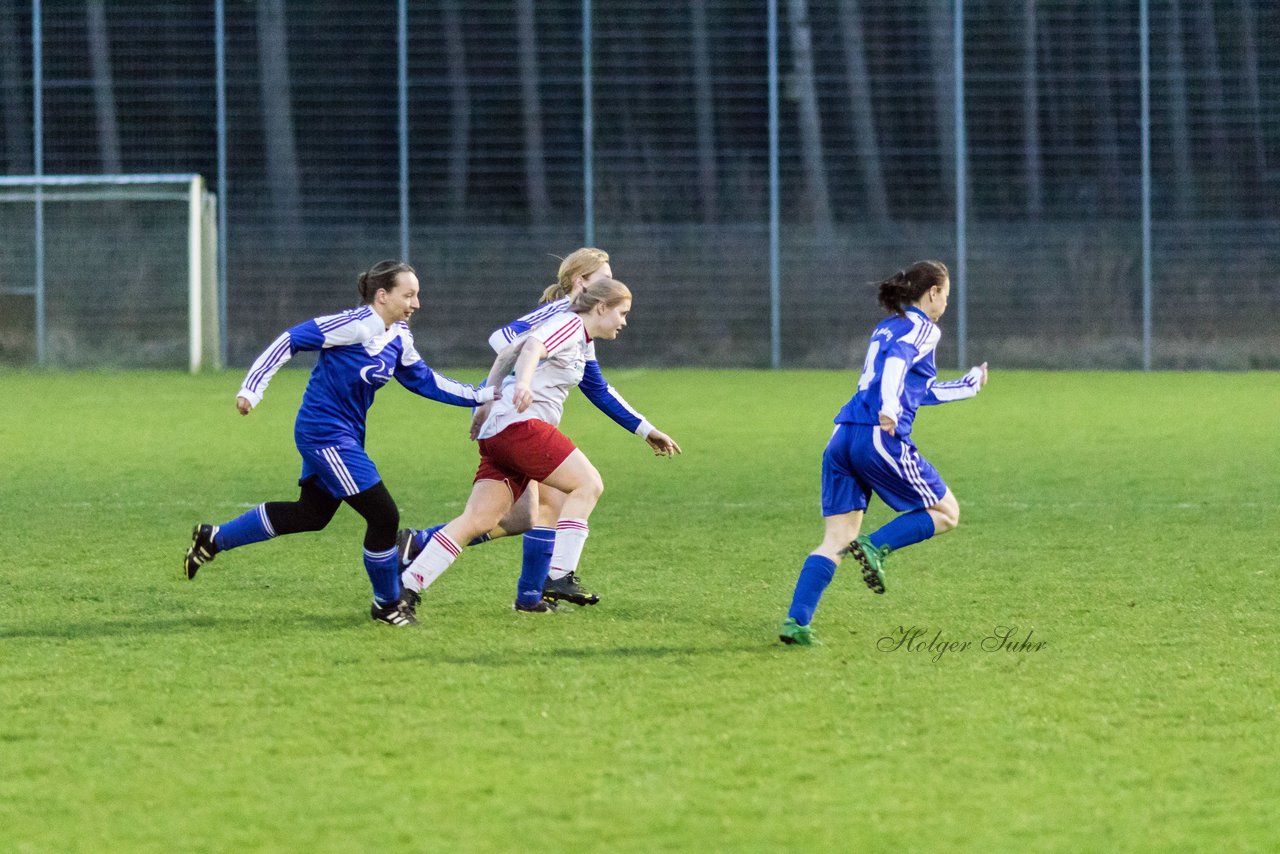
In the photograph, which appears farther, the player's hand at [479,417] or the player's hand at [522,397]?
the player's hand at [479,417]

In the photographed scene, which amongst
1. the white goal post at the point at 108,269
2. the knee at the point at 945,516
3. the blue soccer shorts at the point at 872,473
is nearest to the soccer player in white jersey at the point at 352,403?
the blue soccer shorts at the point at 872,473

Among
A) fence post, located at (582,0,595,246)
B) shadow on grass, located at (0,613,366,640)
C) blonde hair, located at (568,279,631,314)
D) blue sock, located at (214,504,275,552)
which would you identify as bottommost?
shadow on grass, located at (0,613,366,640)

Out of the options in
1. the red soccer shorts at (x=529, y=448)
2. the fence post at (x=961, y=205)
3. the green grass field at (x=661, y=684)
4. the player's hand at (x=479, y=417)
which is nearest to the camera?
the green grass field at (x=661, y=684)

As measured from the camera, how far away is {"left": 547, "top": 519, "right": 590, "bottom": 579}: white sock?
19.9 ft

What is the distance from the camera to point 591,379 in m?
6.35

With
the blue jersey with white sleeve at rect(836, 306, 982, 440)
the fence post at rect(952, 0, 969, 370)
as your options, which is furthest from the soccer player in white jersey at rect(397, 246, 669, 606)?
the fence post at rect(952, 0, 969, 370)

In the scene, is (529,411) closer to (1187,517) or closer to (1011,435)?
(1187,517)

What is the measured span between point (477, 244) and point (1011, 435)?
32.6 ft

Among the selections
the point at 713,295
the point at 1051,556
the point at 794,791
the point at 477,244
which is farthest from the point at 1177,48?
the point at 794,791

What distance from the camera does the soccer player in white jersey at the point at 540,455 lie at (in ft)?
19.3

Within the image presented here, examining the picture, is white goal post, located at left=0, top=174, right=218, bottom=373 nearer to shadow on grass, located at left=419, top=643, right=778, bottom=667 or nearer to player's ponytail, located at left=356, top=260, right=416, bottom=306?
player's ponytail, located at left=356, top=260, right=416, bottom=306

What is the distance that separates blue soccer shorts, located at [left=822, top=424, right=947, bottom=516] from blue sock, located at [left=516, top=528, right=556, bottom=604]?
3.45ft

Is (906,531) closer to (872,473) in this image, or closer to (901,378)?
(872,473)

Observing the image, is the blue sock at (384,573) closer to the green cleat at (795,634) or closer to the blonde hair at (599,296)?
the blonde hair at (599,296)
